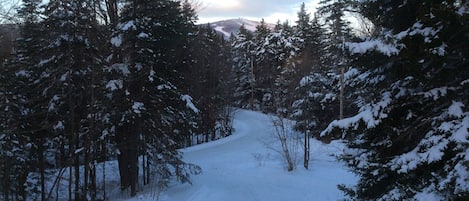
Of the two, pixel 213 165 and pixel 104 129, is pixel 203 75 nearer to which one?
pixel 213 165

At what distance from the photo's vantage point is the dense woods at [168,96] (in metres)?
5.23

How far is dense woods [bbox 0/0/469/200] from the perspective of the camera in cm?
523

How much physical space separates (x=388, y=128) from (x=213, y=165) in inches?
648

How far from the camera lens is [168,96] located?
15883mm

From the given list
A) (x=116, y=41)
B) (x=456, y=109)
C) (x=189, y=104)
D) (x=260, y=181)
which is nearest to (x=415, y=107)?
(x=456, y=109)

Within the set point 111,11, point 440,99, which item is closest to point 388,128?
point 440,99

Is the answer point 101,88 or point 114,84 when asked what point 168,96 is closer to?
point 114,84

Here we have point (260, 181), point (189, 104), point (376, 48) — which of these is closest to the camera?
point (376, 48)

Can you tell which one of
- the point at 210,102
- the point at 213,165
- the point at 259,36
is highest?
the point at 259,36

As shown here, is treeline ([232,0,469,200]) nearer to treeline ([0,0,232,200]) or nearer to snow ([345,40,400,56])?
snow ([345,40,400,56])

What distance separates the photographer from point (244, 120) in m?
46.2

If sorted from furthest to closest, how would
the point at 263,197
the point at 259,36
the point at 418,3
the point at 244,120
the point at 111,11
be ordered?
the point at 259,36 < the point at 244,120 < the point at 111,11 < the point at 263,197 < the point at 418,3

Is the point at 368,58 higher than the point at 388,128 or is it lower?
higher

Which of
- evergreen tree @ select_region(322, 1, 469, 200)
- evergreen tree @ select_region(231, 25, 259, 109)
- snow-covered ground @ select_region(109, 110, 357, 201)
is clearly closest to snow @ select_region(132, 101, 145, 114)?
snow-covered ground @ select_region(109, 110, 357, 201)
